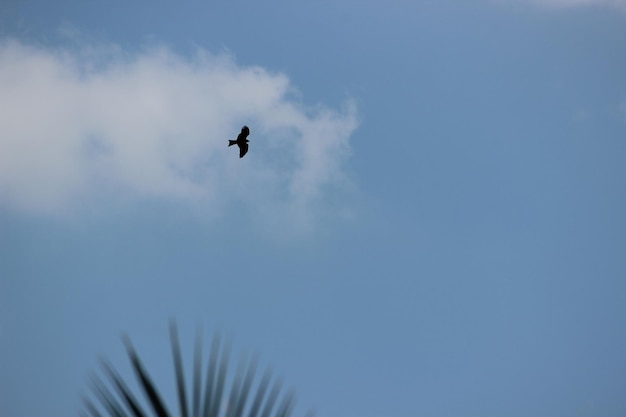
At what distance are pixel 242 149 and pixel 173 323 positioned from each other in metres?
18.3

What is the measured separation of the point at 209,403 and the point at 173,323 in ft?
3.32

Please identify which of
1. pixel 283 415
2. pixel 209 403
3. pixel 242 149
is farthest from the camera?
pixel 242 149

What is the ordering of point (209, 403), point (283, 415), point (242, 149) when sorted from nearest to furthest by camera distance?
point (209, 403)
point (283, 415)
point (242, 149)

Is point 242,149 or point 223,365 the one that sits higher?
point 242,149

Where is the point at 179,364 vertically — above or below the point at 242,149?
below

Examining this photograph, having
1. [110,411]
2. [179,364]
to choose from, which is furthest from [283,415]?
[110,411]

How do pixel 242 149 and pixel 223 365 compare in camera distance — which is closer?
pixel 223 365

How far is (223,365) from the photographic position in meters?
7.35

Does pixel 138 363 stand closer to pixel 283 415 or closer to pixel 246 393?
pixel 246 393

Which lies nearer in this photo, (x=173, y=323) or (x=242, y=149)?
(x=173, y=323)

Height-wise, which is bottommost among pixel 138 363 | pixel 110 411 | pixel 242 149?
pixel 110 411

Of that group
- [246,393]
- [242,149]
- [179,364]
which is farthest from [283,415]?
[242,149]

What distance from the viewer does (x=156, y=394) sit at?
7094 mm

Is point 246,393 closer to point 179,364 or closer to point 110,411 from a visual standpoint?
point 179,364
